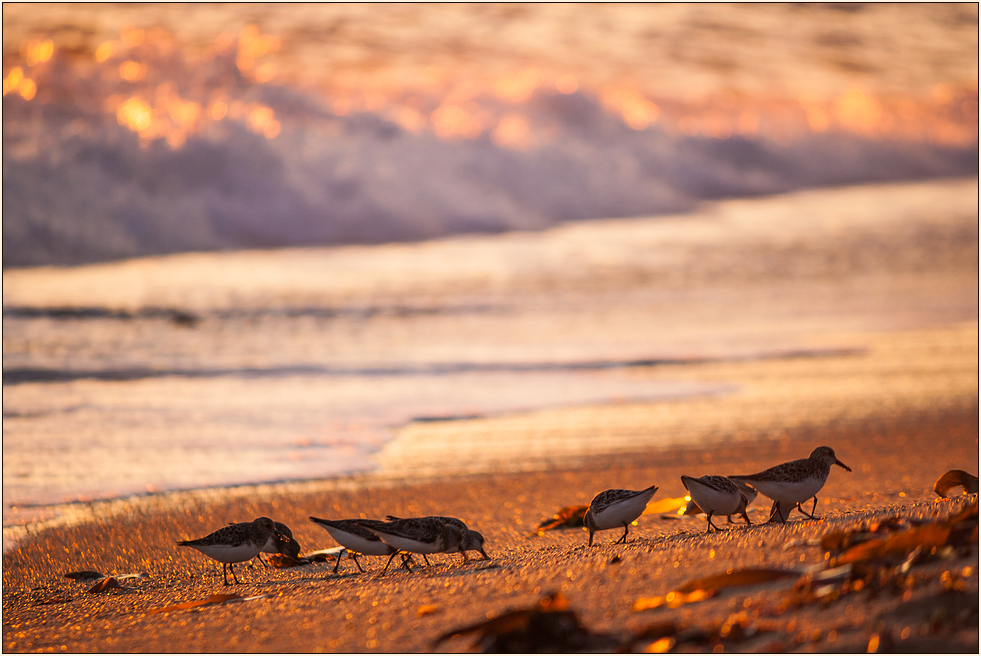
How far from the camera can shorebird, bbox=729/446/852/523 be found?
4.60 meters

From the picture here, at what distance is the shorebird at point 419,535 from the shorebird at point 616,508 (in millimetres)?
693

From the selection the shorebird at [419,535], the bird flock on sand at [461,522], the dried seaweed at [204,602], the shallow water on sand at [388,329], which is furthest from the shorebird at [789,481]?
the shallow water on sand at [388,329]

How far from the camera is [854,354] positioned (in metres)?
10.8

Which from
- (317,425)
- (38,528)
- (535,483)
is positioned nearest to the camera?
(38,528)

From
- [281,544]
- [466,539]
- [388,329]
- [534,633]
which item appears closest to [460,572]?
[466,539]

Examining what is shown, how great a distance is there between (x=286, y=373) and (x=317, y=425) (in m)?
2.36

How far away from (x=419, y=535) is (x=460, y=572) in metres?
0.27

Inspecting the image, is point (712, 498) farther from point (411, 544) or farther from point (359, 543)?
point (359, 543)

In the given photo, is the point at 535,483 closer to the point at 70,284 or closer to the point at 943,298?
the point at 943,298

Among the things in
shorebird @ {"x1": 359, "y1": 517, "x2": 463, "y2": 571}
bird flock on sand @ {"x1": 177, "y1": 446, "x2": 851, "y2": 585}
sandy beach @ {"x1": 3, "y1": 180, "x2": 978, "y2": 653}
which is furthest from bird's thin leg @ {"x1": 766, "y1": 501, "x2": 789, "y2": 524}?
shorebird @ {"x1": 359, "y1": 517, "x2": 463, "y2": 571}

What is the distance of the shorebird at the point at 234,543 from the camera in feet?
15.1

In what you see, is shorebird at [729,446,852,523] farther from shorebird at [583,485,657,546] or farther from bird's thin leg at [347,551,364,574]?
bird's thin leg at [347,551,364,574]

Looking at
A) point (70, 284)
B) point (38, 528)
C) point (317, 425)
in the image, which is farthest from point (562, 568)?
point (70, 284)

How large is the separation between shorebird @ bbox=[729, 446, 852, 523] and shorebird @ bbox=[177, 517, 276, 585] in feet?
7.87
